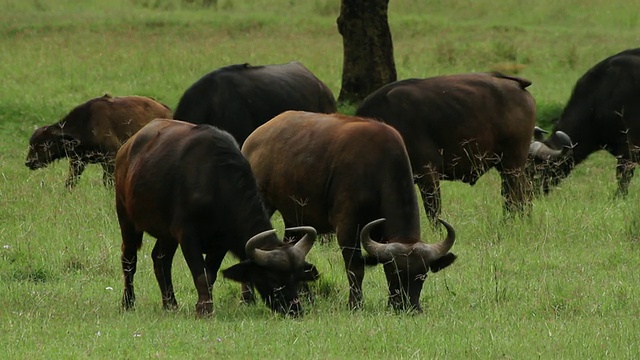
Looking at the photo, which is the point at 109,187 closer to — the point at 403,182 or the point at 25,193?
the point at 25,193

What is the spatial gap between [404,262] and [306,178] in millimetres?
1549

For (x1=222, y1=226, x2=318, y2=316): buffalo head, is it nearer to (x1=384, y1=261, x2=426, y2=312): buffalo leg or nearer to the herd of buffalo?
the herd of buffalo

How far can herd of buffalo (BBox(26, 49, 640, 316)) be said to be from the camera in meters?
10.1

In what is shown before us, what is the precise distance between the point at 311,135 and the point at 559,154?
6.30m

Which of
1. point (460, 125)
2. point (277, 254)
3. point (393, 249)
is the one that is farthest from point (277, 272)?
point (460, 125)

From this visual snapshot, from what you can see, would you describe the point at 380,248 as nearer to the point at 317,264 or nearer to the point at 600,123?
the point at 317,264

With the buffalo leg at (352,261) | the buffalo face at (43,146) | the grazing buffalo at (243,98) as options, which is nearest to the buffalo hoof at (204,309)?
the buffalo leg at (352,261)

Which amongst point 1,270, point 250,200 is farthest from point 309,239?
point 1,270

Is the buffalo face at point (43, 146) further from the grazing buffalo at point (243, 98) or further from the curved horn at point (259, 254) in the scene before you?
the curved horn at point (259, 254)

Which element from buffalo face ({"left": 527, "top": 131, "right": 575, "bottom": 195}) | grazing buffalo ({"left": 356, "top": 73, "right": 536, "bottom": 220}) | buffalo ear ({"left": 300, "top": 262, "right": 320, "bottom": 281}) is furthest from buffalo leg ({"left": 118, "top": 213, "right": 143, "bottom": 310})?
buffalo face ({"left": 527, "top": 131, "right": 575, "bottom": 195})

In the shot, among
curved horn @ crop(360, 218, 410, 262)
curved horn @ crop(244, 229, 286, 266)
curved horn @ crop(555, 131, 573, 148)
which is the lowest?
curved horn @ crop(555, 131, 573, 148)

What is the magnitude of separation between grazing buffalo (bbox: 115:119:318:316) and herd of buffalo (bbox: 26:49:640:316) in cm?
1

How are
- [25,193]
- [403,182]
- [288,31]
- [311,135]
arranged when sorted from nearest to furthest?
1. [403,182]
2. [311,135]
3. [25,193]
4. [288,31]

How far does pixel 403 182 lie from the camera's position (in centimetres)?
1059
